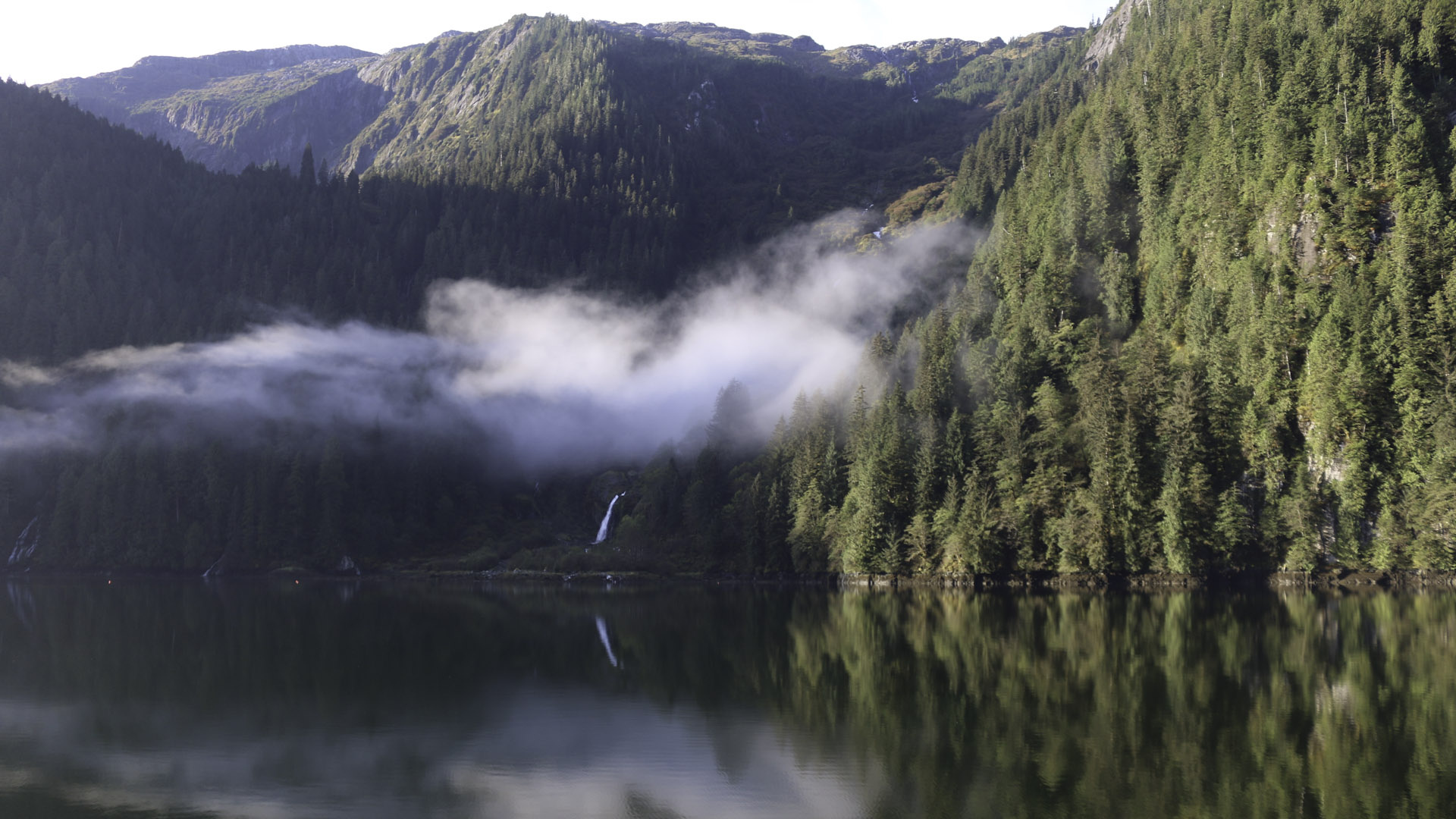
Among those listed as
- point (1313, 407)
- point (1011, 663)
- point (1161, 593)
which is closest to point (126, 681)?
point (1011, 663)

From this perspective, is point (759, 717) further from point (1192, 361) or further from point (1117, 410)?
point (1192, 361)

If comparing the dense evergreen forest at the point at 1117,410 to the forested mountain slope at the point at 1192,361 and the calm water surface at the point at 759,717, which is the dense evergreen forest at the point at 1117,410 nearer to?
the forested mountain slope at the point at 1192,361

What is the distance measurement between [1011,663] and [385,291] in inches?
7235

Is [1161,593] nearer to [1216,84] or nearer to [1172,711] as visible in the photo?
[1172,711]

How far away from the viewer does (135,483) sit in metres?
138

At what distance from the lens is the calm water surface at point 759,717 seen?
2312cm

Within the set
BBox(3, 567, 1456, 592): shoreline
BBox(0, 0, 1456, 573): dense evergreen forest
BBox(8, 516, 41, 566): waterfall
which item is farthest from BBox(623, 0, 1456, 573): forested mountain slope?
BBox(8, 516, 41, 566): waterfall

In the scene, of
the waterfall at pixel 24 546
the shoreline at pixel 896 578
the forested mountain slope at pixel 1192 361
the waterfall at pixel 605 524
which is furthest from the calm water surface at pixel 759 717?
the waterfall at pixel 24 546

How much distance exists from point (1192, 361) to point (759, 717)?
252 ft

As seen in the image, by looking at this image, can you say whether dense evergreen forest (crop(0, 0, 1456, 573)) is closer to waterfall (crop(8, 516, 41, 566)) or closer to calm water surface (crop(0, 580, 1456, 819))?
waterfall (crop(8, 516, 41, 566))

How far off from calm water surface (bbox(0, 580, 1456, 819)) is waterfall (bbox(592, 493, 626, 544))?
8798cm

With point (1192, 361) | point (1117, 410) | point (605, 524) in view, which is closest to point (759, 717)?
point (1117, 410)

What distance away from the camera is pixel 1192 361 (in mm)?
93062

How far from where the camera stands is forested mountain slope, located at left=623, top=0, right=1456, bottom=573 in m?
79.9
